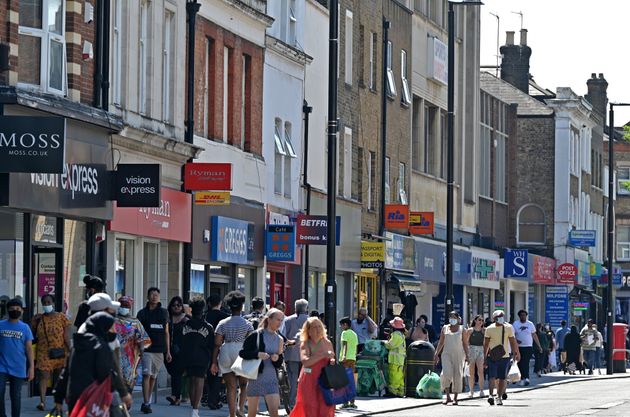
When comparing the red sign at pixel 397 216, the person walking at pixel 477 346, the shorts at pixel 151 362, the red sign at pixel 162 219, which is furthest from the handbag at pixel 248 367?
the red sign at pixel 397 216

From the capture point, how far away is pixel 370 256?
1891 inches

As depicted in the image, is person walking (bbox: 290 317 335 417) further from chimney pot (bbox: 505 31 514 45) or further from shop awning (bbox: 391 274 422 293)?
chimney pot (bbox: 505 31 514 45)

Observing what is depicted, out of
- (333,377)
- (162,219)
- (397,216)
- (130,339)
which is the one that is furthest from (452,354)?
(397,216)

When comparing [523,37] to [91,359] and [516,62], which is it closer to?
[516,62]

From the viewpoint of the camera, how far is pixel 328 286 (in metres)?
30.4

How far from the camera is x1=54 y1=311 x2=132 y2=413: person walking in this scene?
15758 millimetres

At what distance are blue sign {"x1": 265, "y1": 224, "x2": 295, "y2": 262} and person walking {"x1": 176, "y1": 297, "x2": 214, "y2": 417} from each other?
11945 mm

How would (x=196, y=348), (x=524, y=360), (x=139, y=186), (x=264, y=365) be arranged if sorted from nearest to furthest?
1. (x=264, y=365)
2. (x=196, y=348)
3. (x=139, y=186)
4. (x=524, y=360)

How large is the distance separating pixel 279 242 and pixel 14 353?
680 inches

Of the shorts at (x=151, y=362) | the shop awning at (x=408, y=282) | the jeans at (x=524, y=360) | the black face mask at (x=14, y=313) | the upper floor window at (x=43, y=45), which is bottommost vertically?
the jeans at (x=524, y=360)

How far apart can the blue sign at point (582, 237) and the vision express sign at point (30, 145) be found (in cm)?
5126

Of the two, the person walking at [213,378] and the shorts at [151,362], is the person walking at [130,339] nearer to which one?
the shorts at [151,362]

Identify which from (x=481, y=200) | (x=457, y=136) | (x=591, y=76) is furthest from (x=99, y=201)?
(x=591, y=76)

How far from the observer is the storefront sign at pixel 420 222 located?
51.1 m
